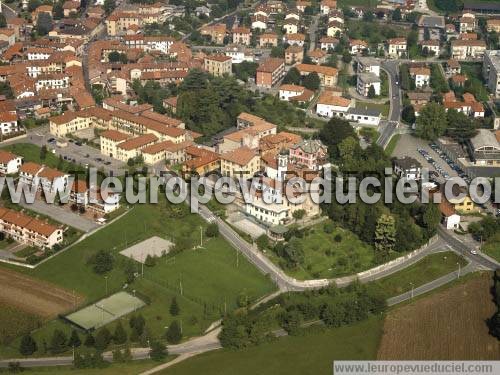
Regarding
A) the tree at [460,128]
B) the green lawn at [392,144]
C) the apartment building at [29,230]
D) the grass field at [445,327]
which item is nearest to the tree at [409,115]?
the green lawn at [392,144]

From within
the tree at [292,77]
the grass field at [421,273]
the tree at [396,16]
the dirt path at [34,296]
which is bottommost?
the dirt path at [34,296]

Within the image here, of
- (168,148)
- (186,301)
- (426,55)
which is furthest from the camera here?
(426,55)

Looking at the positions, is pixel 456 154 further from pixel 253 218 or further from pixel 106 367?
pixel 106 367

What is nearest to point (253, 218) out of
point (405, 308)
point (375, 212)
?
point (375, 212)

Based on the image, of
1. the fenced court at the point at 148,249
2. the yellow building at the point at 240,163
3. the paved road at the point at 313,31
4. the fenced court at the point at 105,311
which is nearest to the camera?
the fenced court at the point at 105,311

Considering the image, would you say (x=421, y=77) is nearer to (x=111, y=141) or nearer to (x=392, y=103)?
(x=392, y=103)

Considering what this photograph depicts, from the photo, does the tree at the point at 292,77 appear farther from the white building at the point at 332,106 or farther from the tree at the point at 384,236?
the tree at the point at 384,236
